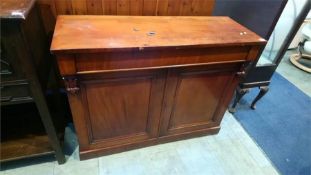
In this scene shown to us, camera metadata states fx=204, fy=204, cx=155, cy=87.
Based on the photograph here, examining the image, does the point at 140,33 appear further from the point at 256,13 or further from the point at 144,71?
the point at 256,13

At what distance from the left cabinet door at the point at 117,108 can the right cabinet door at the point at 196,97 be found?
76 millimetres

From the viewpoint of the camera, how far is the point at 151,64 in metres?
1.04

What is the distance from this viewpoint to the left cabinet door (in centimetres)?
106

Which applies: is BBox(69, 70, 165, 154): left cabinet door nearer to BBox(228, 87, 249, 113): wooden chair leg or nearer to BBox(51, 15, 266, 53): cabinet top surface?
BBox(51, 15, 266, 53): cabinet top surface

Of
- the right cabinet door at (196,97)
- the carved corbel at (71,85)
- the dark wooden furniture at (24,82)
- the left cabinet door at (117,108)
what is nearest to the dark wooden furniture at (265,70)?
the right cabinet door at (196,97)

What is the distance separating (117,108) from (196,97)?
518 millimetres

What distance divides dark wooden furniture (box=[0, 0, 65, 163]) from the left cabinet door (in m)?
0.17

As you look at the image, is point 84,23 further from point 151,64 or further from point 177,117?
point 177,117

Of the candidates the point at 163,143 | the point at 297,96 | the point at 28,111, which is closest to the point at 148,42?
the point at 163,143

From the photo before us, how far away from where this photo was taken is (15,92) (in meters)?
0.93

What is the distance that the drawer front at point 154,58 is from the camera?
0.94 meters

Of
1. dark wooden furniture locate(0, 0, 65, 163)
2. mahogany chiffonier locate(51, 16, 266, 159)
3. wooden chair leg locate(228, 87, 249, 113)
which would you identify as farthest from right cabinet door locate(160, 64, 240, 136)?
dark wooden furniture locate(0, 0, 65, 163)

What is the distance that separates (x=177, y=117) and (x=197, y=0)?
79cm

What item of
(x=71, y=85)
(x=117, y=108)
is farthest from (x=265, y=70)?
(x=71, y=85)
